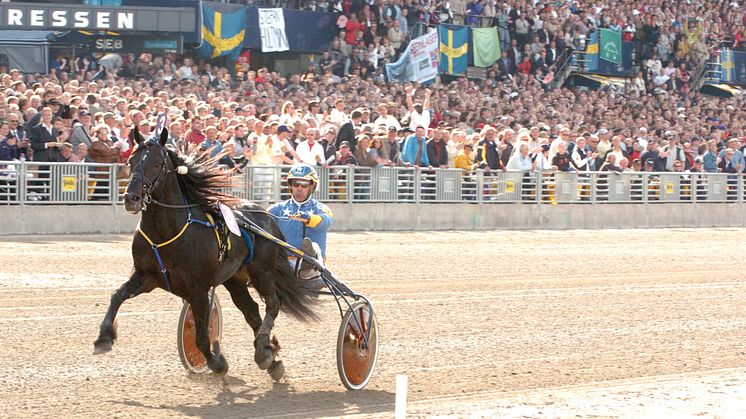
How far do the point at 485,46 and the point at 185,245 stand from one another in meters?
24.0

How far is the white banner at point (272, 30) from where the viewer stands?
1075 inches

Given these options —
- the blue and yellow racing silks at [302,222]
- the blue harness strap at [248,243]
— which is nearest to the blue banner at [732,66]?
the blue and yellow racing silks at [302,222]

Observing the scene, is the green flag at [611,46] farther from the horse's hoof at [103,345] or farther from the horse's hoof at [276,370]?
the horse's hoof at [103,345]

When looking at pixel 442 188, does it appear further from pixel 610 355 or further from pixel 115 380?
pixel 115 380

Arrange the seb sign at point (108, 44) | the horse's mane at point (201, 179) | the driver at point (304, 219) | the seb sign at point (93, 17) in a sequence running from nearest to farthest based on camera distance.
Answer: the horse's mane at point (201, 179) < the driver at point (304, 219) < the seb sign at point (93, 17) < the seb sign at point (108, 44)

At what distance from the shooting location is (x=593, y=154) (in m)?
22.6

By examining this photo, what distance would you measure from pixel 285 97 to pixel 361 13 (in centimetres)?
A: 530

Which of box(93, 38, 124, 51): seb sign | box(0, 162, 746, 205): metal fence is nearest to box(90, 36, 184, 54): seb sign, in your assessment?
box(93, 38, 124, 51): seb sign

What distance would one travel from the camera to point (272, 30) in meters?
27.5

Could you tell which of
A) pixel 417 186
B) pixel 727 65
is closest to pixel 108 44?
pixel 417 186

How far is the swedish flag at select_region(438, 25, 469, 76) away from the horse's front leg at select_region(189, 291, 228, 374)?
865 inches

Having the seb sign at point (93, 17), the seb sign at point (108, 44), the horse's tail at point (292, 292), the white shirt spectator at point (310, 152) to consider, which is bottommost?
the horse's tail at point (292, 292)

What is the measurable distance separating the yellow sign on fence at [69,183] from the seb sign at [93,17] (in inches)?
296

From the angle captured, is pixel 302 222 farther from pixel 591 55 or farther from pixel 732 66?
pixel 732 66
